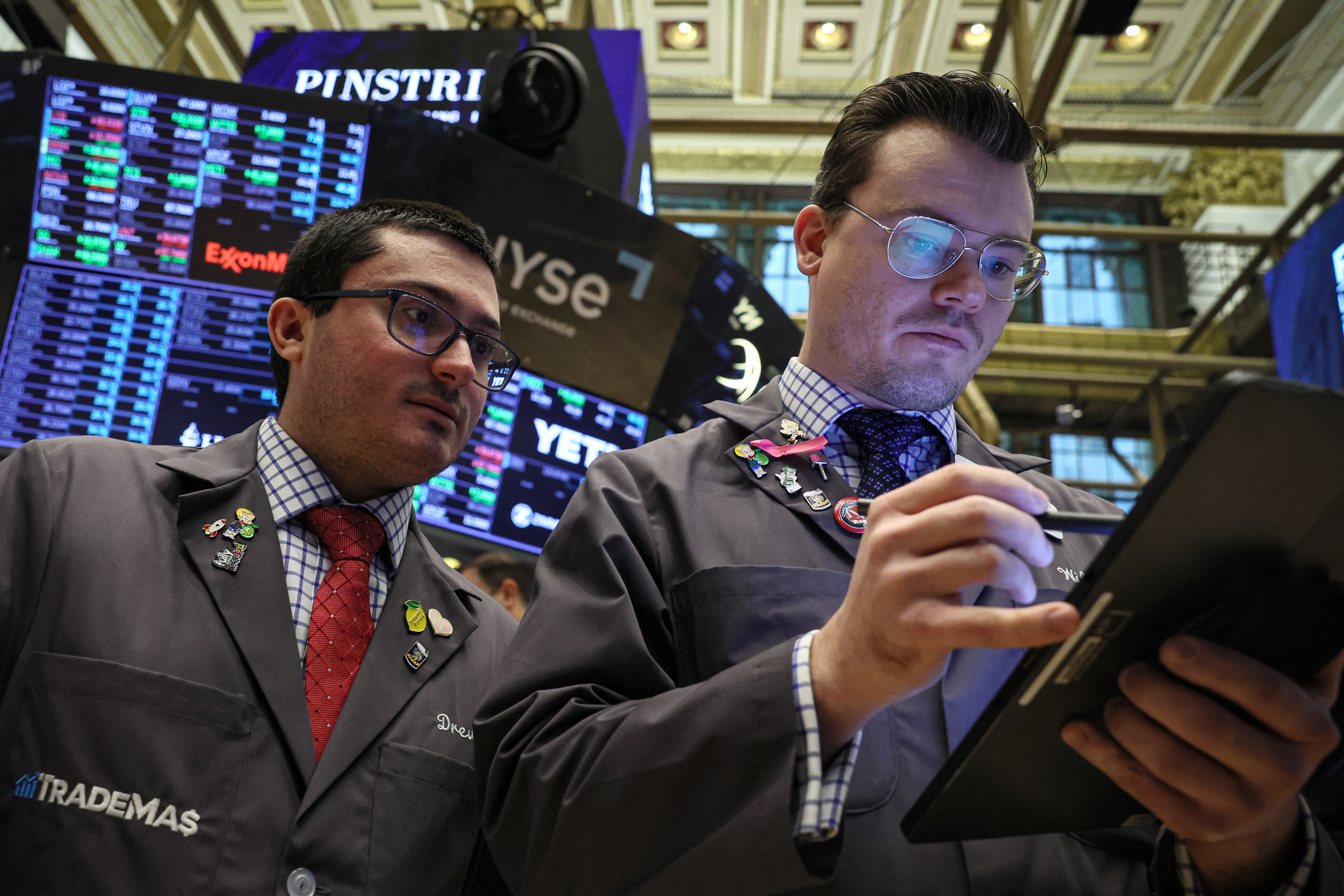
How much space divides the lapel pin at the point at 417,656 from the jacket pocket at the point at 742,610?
68 cm

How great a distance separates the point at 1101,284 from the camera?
12.5m

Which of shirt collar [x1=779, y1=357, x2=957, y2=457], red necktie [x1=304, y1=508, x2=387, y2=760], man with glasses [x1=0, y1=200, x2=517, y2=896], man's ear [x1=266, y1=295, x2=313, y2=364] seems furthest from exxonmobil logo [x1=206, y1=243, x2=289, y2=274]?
shirt collar [x1=779, y1=357, x2=957, y2=457]

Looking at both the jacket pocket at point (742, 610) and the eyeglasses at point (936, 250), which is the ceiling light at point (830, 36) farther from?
the jacket pocket at point (742, 610)

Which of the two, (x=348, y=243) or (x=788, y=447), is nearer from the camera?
(x=788, y=447)

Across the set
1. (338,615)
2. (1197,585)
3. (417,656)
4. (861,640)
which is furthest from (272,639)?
(1197,585)

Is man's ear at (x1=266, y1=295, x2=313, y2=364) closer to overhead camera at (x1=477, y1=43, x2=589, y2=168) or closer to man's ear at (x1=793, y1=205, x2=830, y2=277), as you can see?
man's ear at (x1=793, y1=205, x2=830, y2=277)

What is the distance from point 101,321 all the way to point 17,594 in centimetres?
182

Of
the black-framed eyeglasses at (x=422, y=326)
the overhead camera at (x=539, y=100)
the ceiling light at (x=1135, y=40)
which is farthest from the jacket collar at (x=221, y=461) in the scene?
the ceiling light at (x=1135, y=40)

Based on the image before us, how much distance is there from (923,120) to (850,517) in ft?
2.45

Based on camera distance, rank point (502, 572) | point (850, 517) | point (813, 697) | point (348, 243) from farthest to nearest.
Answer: point (502, 572) < point (348, 243) < point (850, 517) < point (813, 697)

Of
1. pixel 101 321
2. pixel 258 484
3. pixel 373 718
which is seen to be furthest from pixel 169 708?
pixel 101 321

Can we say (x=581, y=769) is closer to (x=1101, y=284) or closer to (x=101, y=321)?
(x=101, y=321)

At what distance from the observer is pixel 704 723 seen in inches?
43.4

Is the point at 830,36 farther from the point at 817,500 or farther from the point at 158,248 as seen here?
the point at 817,500
